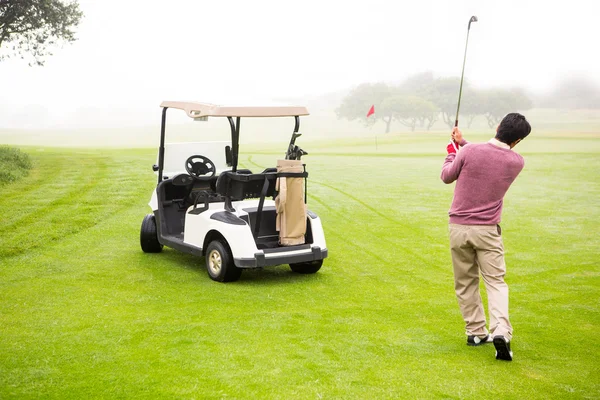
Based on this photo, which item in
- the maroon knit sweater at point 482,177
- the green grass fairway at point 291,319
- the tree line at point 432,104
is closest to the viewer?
the green grass fairway at point 291,319

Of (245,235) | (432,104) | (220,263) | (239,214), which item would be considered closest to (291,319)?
(245,235)

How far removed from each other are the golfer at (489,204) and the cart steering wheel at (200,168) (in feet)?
13.8

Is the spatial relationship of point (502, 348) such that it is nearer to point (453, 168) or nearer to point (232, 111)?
point (453, 168)

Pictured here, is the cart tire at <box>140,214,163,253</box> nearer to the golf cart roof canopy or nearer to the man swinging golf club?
the golf cart roof canopy

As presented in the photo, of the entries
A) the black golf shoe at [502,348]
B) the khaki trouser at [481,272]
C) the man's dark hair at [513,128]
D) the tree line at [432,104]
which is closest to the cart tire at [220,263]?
the khaki trouser at [481,272]

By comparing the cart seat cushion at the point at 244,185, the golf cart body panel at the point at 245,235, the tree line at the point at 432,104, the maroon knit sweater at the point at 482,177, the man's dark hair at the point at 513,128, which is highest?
the tree line at the point at 432,104

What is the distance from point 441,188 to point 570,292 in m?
10.9

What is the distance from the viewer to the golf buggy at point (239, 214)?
745 cm

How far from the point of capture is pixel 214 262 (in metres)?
7.66

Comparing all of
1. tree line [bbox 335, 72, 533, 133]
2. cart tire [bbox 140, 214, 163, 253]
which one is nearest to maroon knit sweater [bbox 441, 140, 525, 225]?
cart tire [bbox 140, 214, 163, 253]

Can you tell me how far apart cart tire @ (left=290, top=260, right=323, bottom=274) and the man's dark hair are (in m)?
3.48

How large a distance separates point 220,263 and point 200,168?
69.2 inches

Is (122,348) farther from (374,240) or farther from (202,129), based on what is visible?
(202,129)

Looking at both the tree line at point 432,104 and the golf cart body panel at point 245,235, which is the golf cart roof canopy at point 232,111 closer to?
the golf cart body panel at point 245,235
